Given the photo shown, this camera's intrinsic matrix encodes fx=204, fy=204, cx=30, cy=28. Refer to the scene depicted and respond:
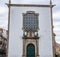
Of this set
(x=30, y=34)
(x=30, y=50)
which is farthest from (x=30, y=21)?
(x=30, y=50)

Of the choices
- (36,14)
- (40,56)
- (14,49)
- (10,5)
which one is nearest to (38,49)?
(40,56)

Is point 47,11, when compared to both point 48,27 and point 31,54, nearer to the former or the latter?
point 48,27

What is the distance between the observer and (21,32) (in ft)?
74.8

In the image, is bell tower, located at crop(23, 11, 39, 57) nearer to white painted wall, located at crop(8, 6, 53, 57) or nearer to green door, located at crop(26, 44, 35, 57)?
green door, located at crop(26, 44, 35, 57)

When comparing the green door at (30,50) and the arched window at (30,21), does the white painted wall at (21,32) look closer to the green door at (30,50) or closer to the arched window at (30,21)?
the arched window at (30,21)

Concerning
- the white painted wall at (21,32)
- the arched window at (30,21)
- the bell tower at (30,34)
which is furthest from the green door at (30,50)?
the arched window at (30,21)

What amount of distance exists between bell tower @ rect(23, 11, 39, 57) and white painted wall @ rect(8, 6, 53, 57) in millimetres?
354

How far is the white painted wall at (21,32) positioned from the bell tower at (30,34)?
13.9 inches

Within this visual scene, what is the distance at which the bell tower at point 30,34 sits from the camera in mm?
22500

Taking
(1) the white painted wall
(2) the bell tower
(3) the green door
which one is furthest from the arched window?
(3) the green door

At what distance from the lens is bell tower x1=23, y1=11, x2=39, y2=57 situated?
2250 centimetres

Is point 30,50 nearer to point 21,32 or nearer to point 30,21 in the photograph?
point 21,32

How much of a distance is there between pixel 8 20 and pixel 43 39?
14.7ft

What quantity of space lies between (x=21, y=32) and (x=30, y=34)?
103cm
